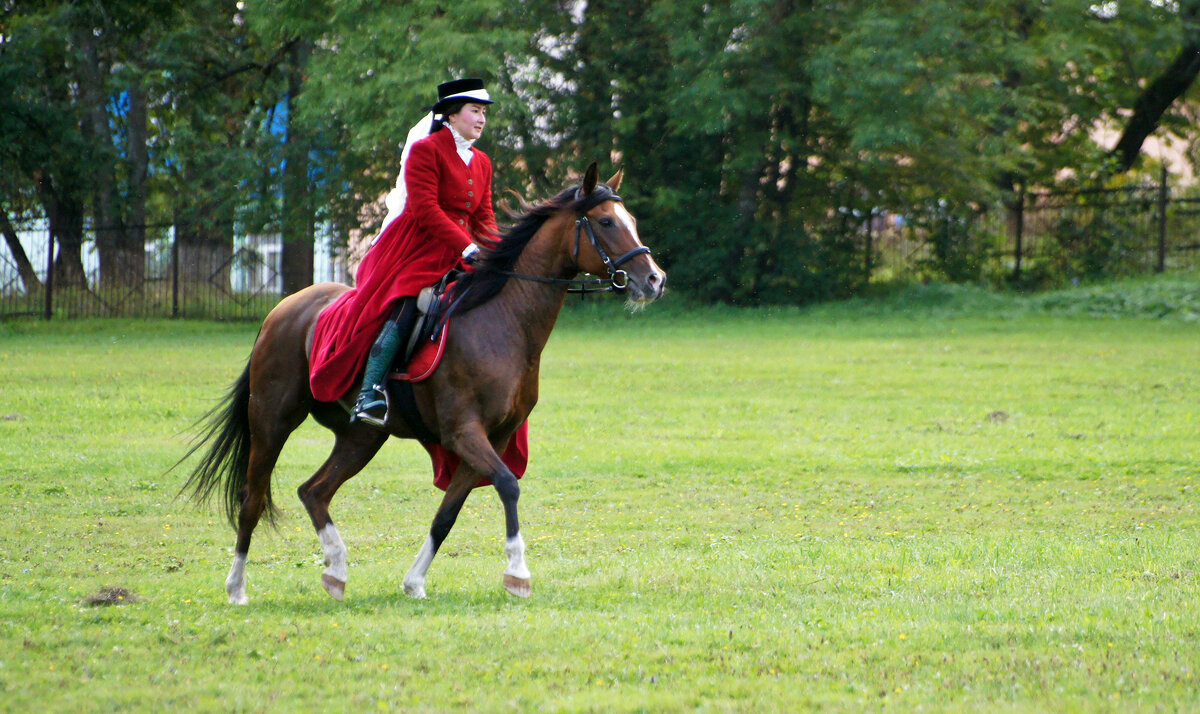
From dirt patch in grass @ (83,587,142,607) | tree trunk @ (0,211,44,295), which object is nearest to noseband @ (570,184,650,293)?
dirt patch in grass @ (83,587,142,607)

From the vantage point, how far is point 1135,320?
85.6 feet

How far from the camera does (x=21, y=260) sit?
98.3 ft

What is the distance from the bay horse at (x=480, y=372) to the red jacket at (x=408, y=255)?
0.20 metres

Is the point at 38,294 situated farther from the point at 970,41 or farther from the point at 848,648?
the point at 848,648

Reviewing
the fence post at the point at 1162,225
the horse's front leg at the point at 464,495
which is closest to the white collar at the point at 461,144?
the horse's front leg at the point at 464,495

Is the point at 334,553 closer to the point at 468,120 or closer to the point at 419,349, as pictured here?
the point at 419,349

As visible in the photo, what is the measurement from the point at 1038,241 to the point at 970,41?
571cm

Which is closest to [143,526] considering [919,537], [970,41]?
[919,537]

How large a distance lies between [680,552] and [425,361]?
2.40 m

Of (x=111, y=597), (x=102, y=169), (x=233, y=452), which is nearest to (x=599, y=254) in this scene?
(x=233, y=452)

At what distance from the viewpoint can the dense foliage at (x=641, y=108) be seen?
2758 cm

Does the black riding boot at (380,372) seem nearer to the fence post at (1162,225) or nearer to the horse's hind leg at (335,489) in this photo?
the horse's hind leg at (335,489)

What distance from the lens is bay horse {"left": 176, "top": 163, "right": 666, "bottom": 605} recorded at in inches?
272

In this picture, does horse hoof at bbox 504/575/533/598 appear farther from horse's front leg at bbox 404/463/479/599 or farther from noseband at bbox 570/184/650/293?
noseband at bbox 570/184/650/293
